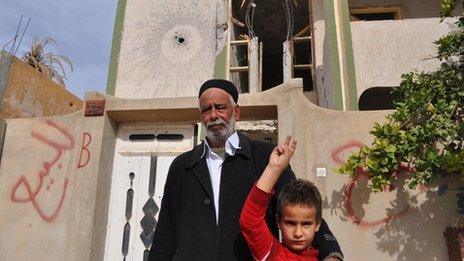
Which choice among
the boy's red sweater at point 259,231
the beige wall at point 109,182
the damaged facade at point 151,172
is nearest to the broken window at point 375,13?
the damaged facade at point 151,172

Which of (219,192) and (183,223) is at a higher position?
(219,192)

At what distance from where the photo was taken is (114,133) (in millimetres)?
5152

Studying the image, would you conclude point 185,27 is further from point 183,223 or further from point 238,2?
point 183,223

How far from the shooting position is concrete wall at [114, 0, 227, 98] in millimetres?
8016

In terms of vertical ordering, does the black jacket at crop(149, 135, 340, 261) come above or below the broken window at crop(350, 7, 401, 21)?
below

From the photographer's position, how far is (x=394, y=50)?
293 inches

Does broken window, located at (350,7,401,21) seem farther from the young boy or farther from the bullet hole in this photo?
the young boy

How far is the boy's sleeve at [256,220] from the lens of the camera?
1.90m

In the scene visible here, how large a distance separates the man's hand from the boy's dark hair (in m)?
0.14

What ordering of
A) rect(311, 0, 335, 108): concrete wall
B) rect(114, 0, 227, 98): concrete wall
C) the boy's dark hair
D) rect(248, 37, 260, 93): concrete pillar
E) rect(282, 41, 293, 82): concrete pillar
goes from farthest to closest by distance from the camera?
rect(282, 41, 293, 82): concrete pillar
rect(248, 37, 260, 93): concrete pillar
rect(114, 0, 227, 98): concrete wall
rect(311, 0, 335, 108): concrete wall
the boy's dark hair

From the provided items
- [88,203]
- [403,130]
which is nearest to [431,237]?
[403,130]

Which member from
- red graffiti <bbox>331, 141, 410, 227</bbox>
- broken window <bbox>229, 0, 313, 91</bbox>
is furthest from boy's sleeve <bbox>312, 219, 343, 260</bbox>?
broken window <bbox>229, 0, 313, 91</bbox>

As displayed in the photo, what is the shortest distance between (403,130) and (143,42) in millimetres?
5569

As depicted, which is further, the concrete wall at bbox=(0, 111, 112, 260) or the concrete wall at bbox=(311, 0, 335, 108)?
the concrete wall at bbox=(311, 0, 335, 108)
